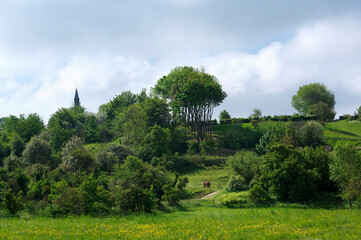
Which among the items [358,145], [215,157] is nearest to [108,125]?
[215,157]

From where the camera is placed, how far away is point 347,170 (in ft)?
94.1

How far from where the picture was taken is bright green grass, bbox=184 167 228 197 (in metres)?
40.3

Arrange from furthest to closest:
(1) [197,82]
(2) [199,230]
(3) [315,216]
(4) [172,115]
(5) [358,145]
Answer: (4) [172,115] < (1) [197,82] < (5) [358,145] < (3) [315,216] < (2) [199,230]

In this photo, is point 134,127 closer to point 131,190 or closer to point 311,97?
point 131,190

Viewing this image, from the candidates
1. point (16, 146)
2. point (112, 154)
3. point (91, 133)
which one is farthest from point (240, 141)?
point (16, 146)

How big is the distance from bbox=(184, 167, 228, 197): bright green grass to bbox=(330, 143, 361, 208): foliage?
50.1 ft

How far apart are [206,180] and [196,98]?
881 inches

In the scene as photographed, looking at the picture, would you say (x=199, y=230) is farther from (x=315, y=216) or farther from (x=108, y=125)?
(x=108, y=125)

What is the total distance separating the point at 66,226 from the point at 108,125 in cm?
6726

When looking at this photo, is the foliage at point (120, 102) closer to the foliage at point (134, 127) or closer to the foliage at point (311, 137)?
the foliage at point (134, 127)

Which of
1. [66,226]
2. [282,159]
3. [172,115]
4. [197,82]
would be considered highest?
[197,82]

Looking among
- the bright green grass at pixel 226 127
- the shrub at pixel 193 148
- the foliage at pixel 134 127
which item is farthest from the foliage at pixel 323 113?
the foliage at pixel 134 127

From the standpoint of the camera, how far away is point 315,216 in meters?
20.4

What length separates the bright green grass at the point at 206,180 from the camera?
40344mm
